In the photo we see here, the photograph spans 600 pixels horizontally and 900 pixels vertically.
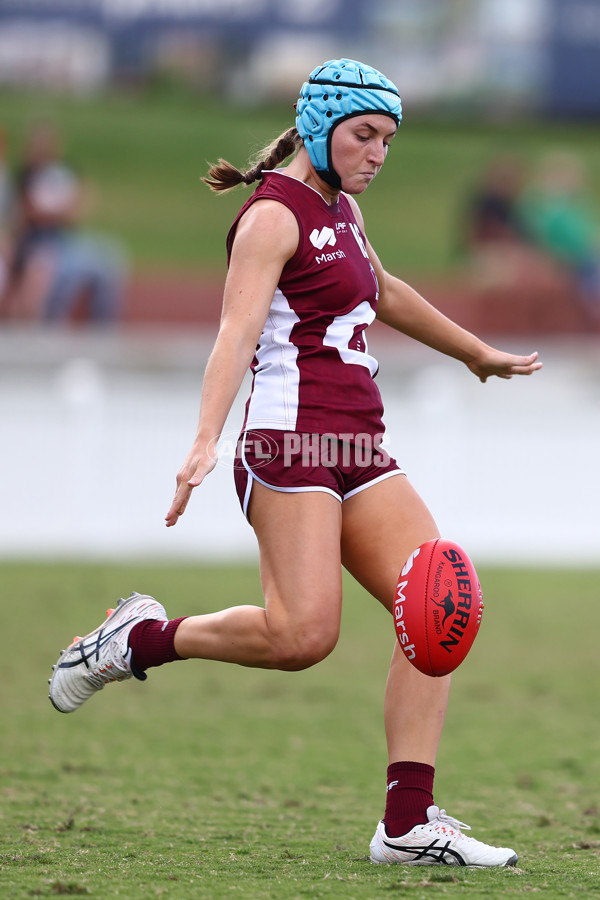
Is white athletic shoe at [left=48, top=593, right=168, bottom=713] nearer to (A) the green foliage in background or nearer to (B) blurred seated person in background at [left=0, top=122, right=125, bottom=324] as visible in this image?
(B) blurred seated person in background at [left=0, top=122, right=125, bottom=324]

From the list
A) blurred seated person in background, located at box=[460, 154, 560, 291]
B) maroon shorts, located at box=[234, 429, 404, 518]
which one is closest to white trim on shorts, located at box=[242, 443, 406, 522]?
maroon shorts, located at box=[234, 429, 404, 518]

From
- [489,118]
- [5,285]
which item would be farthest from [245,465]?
[489,118]

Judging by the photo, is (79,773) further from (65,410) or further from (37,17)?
(37,17)

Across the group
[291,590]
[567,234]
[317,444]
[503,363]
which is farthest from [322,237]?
[567,234]

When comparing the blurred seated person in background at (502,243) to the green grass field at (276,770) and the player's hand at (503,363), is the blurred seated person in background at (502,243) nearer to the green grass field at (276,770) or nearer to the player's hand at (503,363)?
the green grass field at (276,770)

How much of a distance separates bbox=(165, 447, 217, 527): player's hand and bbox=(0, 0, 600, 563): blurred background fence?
755cm

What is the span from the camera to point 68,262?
14219mm

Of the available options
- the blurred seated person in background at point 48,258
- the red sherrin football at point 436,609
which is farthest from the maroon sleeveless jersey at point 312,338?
the blurred seated person in background at point 48,258

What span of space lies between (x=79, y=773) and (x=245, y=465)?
1556mm

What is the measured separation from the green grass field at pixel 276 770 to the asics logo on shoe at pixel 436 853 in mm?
60

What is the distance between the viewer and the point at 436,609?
9.93ft

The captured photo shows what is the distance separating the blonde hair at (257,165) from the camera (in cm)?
326

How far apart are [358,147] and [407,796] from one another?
1562mm

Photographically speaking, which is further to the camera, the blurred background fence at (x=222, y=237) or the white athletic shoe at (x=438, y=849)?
the blurred background fence at (x=222, y=237)
